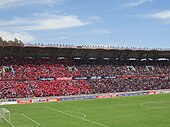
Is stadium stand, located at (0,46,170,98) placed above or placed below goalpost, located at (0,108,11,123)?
above

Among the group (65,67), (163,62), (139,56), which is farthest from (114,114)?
(163,62)

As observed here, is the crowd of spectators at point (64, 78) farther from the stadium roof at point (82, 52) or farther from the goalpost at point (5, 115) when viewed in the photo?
the goalpost at point (5, 115)

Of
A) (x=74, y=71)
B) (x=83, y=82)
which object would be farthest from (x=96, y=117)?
(x=74, y=71)

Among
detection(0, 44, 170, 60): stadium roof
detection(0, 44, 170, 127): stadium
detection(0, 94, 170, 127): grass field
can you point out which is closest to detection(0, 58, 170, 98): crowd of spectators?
detection(0, 44, 170, 127): stadium

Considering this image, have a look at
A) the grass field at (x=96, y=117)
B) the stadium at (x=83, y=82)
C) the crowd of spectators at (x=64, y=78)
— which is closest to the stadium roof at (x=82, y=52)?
the stadium at (x=83, y=82)

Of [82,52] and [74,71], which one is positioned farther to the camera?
[82,52]

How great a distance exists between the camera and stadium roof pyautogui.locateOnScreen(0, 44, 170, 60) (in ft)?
269

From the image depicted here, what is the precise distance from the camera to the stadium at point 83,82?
51.3m

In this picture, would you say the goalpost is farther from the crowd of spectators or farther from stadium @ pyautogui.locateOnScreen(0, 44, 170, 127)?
the crowd of spectators

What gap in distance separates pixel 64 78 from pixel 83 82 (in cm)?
516

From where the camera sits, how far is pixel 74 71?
3398 inches

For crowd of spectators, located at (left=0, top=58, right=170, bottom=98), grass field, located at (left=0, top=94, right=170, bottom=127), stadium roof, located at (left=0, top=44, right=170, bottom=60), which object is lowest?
grass field, located at (left=0, top=94, right=170, bottom=127)

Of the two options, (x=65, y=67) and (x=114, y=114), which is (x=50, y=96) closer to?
(x=65, y=67)

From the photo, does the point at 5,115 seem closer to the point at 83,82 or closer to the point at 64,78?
the point at 64,78
